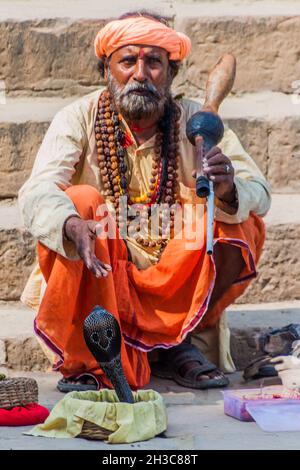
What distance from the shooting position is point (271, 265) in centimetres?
607

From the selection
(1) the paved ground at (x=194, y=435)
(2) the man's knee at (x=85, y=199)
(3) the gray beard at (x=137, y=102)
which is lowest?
(1) the paved ground at (x=194, y=435)

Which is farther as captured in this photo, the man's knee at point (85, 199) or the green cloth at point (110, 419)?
the man's knee at point (85, 199)

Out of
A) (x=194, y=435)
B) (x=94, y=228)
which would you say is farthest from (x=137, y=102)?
(x=194, y=435)

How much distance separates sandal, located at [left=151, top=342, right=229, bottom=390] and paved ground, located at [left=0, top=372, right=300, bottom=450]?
0.14 metres

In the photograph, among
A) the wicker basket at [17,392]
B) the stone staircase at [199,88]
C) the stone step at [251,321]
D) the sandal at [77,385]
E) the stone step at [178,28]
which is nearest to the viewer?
the wicker basket at [17,392]

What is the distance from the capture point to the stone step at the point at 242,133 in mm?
6078

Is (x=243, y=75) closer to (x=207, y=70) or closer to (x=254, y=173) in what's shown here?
(x=207, y=70)

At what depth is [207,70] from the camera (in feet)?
20.8

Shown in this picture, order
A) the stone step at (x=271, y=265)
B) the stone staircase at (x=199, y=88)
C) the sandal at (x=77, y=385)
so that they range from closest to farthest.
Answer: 1. the sandal at (x=77, y=385)
2. the stone step at (x=271, y=265)
3. the stone staircase at (x=199, y=88)

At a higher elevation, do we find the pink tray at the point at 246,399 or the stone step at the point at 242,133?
the stone step at the point at 242,133

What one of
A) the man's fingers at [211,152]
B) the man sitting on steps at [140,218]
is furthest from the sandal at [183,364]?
the man's fingers at [211,152]

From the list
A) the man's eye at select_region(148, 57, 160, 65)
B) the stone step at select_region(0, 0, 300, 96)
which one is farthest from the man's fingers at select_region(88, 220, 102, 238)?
the stone step at select_region(0, 0, 300, 96)

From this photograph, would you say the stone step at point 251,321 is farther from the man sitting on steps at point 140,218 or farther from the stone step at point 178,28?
the stone step at point 178,28

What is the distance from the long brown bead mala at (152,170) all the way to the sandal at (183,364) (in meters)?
0.44
